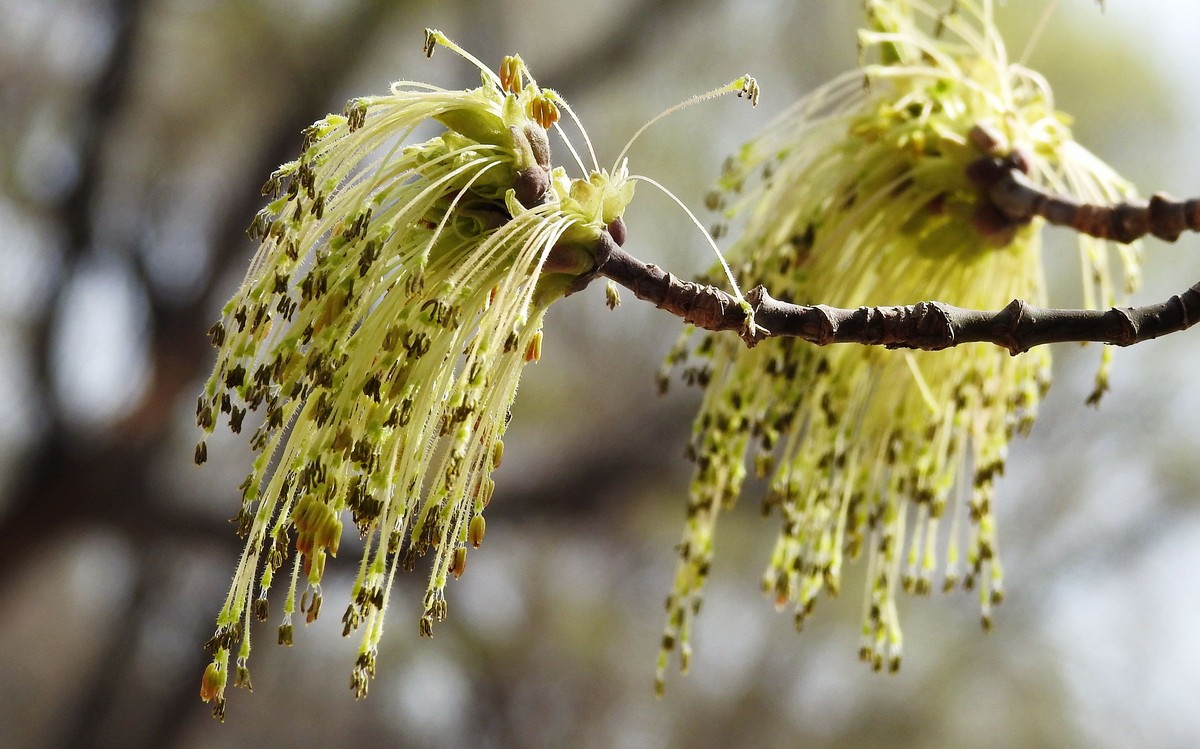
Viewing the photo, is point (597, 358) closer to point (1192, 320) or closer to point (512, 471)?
point (512, 471)

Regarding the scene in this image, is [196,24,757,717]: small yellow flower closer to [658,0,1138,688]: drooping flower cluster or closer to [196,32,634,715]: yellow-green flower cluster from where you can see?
[196,32,634,715]: yellow-green flower cluster

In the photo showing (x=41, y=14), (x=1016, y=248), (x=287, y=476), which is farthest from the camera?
(x=41, y=14)

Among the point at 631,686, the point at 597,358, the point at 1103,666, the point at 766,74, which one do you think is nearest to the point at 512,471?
the point at 597,358

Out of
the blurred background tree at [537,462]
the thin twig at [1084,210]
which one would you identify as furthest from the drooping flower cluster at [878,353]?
the blurred background tree at [537,462]

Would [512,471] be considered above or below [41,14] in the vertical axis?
below

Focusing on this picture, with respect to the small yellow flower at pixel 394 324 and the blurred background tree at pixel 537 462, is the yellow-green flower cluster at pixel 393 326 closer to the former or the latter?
the small yellow flower at pixel 394 324

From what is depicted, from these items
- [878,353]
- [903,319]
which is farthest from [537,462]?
[903,319]

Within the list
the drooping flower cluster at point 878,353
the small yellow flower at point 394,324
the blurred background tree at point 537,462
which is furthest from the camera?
the blurred background tree at point 537,462
